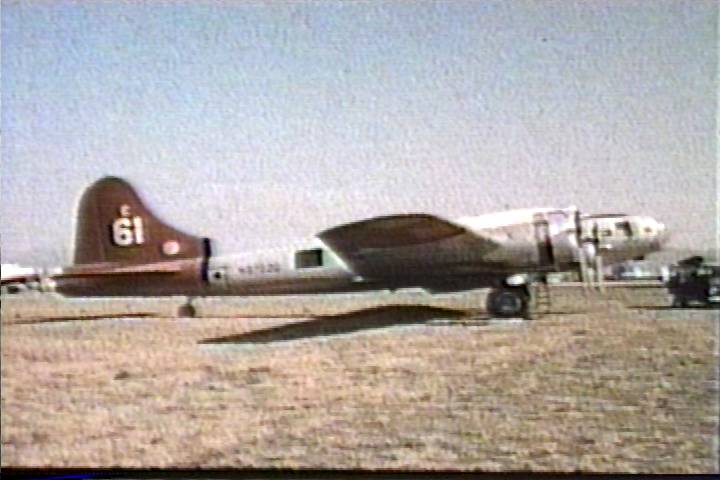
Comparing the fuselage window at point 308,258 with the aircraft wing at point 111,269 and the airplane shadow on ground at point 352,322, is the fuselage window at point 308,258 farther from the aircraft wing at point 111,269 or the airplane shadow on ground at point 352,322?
the aircraft wing at point 111,269

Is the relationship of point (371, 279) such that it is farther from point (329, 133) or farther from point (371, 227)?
point (329, 133)

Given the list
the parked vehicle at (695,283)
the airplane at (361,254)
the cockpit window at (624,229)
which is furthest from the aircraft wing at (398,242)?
the parked vehicle at (695,283)

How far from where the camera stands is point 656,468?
2059 millimetres

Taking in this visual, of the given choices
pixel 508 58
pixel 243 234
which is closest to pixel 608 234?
pixel 508 58

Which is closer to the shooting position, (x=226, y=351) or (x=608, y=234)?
(x=608, y=234)

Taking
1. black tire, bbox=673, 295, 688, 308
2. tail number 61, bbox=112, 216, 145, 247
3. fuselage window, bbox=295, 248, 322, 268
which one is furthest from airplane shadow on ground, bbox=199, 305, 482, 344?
black tire, bbox=673, 295, 688, 308

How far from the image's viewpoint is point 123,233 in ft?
7.13

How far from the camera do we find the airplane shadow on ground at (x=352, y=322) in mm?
2104

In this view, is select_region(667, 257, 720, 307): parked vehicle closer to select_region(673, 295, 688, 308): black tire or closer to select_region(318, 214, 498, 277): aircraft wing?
select_region(673, 295, 688, 308): black tire

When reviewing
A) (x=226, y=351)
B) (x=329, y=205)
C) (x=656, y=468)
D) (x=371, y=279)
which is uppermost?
(x=329, y=205)

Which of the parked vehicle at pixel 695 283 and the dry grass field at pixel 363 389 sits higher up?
the parked vehicle at pixel 695 283

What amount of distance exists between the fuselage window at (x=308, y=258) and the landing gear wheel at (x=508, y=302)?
0.37m

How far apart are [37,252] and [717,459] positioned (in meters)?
1.49

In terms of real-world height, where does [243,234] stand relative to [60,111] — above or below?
below
